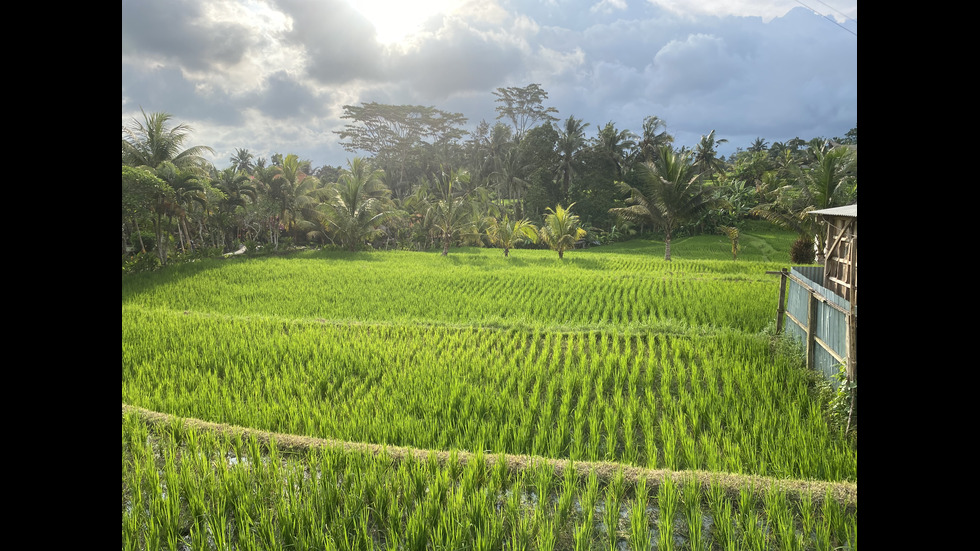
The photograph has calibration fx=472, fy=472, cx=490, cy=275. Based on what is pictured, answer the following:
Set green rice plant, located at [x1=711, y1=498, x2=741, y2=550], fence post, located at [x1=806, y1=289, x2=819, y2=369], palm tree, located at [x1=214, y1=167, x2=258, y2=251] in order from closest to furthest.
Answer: green rice plant, located at [x1=711, y1=498, x2=741, y2=550], fence post, located at [x1=806, y1=289, x2=819, y2=369], palm tree, located at [x1=214, y1=167, x2=258, y2=251]

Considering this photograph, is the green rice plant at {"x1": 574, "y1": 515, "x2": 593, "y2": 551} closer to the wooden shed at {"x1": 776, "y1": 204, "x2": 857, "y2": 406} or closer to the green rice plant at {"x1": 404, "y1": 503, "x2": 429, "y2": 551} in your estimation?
the green rice plant at {"x1": 404, "y1": 503, "x2": 429, "y2": 551}

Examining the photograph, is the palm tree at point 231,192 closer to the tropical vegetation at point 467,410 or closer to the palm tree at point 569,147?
the tropical vegetation at point 467,410

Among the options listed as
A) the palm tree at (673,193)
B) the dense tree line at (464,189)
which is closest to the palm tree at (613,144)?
the dense tree line at (464,189)

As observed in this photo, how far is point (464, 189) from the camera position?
30.8 m

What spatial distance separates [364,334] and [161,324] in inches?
112

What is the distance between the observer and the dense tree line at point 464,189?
13.9 m

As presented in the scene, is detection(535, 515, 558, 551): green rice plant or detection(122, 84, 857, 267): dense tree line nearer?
detection(535, 515, 558, 551): green rice plant

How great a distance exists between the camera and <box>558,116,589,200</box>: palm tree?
84.8ft

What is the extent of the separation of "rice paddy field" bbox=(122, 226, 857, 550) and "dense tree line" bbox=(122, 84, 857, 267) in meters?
8.09

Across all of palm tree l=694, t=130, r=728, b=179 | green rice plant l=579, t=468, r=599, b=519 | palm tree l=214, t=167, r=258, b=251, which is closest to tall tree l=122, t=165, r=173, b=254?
palm tree l=214, t=167, r=258, b=251

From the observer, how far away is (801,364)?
480 cm

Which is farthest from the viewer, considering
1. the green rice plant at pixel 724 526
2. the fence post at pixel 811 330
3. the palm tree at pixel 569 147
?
the palm tree at pixel 569 147

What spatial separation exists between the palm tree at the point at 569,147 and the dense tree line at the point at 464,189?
0.25ft
